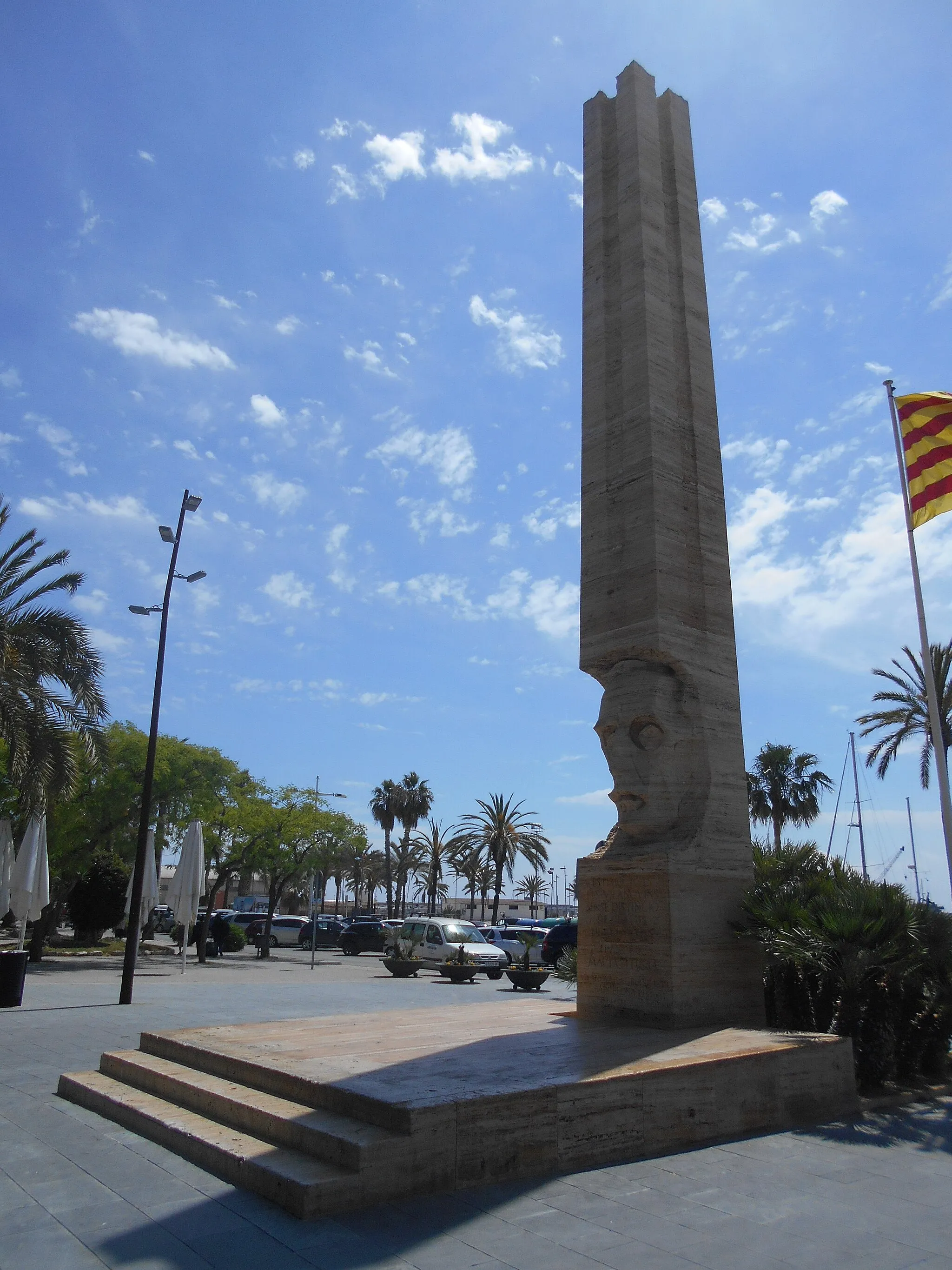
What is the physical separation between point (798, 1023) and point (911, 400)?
9482 millimetres

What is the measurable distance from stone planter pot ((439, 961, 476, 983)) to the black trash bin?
35.0ft

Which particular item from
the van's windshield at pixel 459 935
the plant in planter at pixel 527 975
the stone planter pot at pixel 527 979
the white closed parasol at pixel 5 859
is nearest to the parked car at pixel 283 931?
the van's windshield at pixel 459 935

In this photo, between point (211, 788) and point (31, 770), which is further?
point (211, 788)

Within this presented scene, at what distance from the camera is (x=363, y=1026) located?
25.8 ft

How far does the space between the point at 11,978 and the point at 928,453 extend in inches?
616

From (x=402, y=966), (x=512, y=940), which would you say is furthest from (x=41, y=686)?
(x=512, y=940)

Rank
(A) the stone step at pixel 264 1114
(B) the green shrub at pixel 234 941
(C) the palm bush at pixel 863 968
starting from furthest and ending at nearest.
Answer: (B) the green shrub at pixel 234 941 < (C) the palm bush at pixel 863 968 < (A) the stone step at pixel 264 1114

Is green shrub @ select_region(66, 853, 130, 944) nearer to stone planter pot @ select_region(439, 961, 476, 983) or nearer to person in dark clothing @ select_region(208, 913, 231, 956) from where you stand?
person in dark clothing @ select_region(208, 913, 231, 956)

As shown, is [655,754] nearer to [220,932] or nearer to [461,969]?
[461,969]

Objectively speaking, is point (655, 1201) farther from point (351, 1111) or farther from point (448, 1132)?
point (351, 1111)

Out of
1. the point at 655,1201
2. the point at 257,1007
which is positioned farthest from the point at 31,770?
the point at 655,1201

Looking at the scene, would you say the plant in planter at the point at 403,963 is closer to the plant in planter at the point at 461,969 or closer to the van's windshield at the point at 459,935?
the plant in planter at the point at 461,969

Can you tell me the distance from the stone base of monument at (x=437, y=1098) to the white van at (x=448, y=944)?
733 inches

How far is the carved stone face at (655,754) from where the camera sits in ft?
28.9
